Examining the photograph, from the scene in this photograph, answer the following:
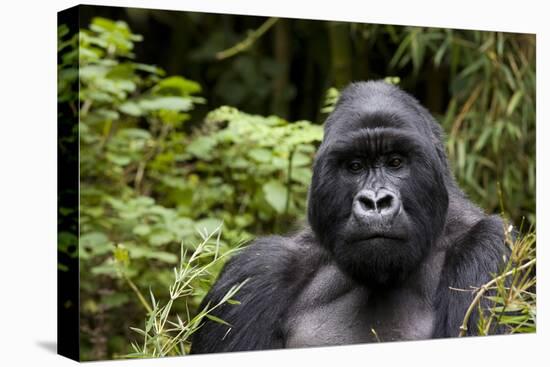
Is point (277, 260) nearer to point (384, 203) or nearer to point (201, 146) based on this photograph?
point (384, 203)

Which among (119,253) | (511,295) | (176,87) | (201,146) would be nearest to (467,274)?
(511,295)

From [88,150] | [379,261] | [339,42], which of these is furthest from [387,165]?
[339,42]

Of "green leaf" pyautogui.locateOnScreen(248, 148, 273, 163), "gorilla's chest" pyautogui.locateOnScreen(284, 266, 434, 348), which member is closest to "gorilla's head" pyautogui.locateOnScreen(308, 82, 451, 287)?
"gorilla's chest" pyautogui.locateOnScreen(284, 266, 434, 348)

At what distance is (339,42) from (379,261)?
11.4 feet

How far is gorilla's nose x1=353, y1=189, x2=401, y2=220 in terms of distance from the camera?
3.58 m

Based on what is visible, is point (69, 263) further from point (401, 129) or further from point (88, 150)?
point (88, 150)

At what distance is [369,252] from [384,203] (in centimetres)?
20

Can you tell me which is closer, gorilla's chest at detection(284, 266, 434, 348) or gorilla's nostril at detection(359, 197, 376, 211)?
gorilla's nostril at detection(359, 197, 376, 211)

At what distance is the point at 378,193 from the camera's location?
3.63 meters

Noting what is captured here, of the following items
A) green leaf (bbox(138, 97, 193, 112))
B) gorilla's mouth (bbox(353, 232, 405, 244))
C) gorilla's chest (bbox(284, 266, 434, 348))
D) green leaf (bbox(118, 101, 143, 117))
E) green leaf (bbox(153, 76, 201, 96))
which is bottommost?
gorilla's chest (bbox(284, 266, 434, 348))

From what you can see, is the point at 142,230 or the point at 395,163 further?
the point at 142,230

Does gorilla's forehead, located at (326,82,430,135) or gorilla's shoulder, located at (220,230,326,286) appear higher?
gorilla's forehead, located at (326,82,430,135)

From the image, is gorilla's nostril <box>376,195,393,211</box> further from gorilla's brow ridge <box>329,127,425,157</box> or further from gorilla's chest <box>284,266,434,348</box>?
gorilla's chest <box>284,266,434,348</box>

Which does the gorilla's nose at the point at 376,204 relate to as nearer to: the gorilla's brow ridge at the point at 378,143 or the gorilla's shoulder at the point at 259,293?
the gorilla's brow ridge at the point at 378,143
